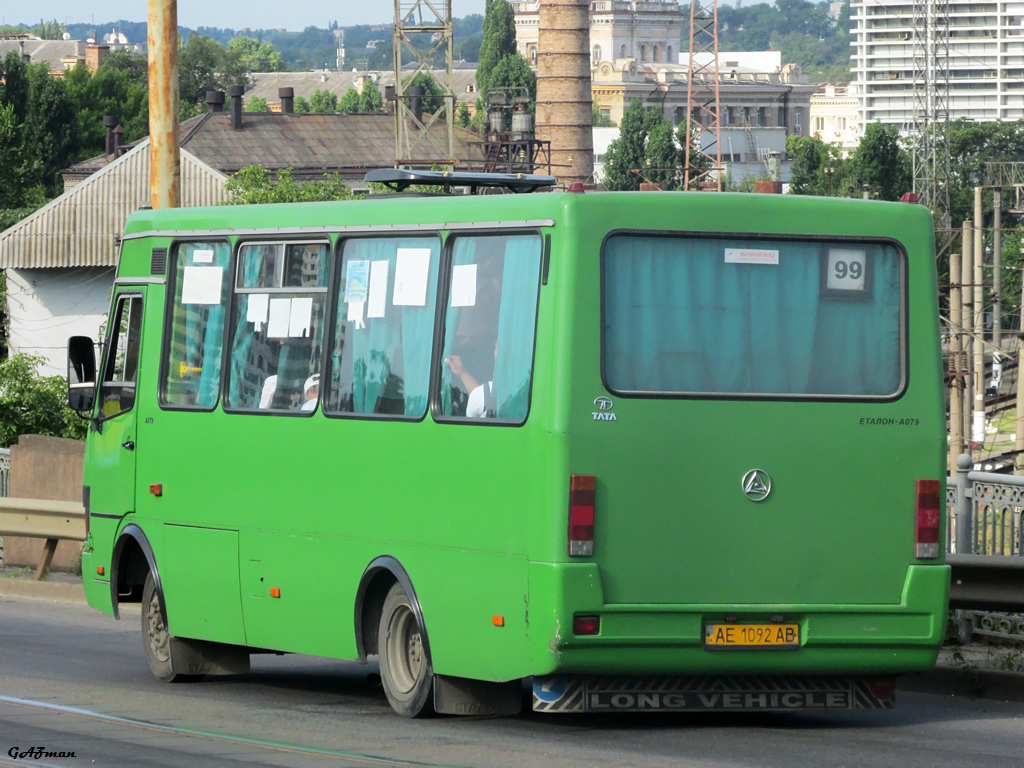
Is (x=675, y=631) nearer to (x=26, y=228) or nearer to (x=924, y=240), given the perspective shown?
(x=924, y=240)

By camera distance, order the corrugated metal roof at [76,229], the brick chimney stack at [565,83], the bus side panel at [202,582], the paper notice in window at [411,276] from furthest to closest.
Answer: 1. the brick chimney stack at [565,83]
2. the corrugated metal roof at [76,229]
3. the bus side panel at [202,582]
4. the paper notice in window at [411,276]

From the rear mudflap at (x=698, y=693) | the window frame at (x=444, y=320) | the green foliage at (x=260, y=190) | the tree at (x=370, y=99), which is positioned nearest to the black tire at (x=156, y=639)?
the window frame at (x=444, y=320)

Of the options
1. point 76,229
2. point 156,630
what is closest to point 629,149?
point 76,229

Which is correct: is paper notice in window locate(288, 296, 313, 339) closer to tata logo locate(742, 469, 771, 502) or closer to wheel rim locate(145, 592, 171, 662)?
wheel rim locate(145, 592, 171, 662)

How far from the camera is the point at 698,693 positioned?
7.96 metres

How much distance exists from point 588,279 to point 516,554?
1.24 meters

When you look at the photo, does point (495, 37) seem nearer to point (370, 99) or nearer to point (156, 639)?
point (370, 99)

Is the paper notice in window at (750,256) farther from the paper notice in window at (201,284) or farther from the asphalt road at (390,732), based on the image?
the paper notice in window at (201,284)

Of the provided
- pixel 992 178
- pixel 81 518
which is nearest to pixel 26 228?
pixel 81 518

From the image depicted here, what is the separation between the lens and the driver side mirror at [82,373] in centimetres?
1116

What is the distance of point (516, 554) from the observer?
7.73 meters

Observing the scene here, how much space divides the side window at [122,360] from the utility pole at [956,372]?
30955mm

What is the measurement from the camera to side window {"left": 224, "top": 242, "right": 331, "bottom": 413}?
9203 millimetres

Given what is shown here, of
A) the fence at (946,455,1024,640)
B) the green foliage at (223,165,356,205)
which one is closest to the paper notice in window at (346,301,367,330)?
the fence at (946,455,1024,640)
